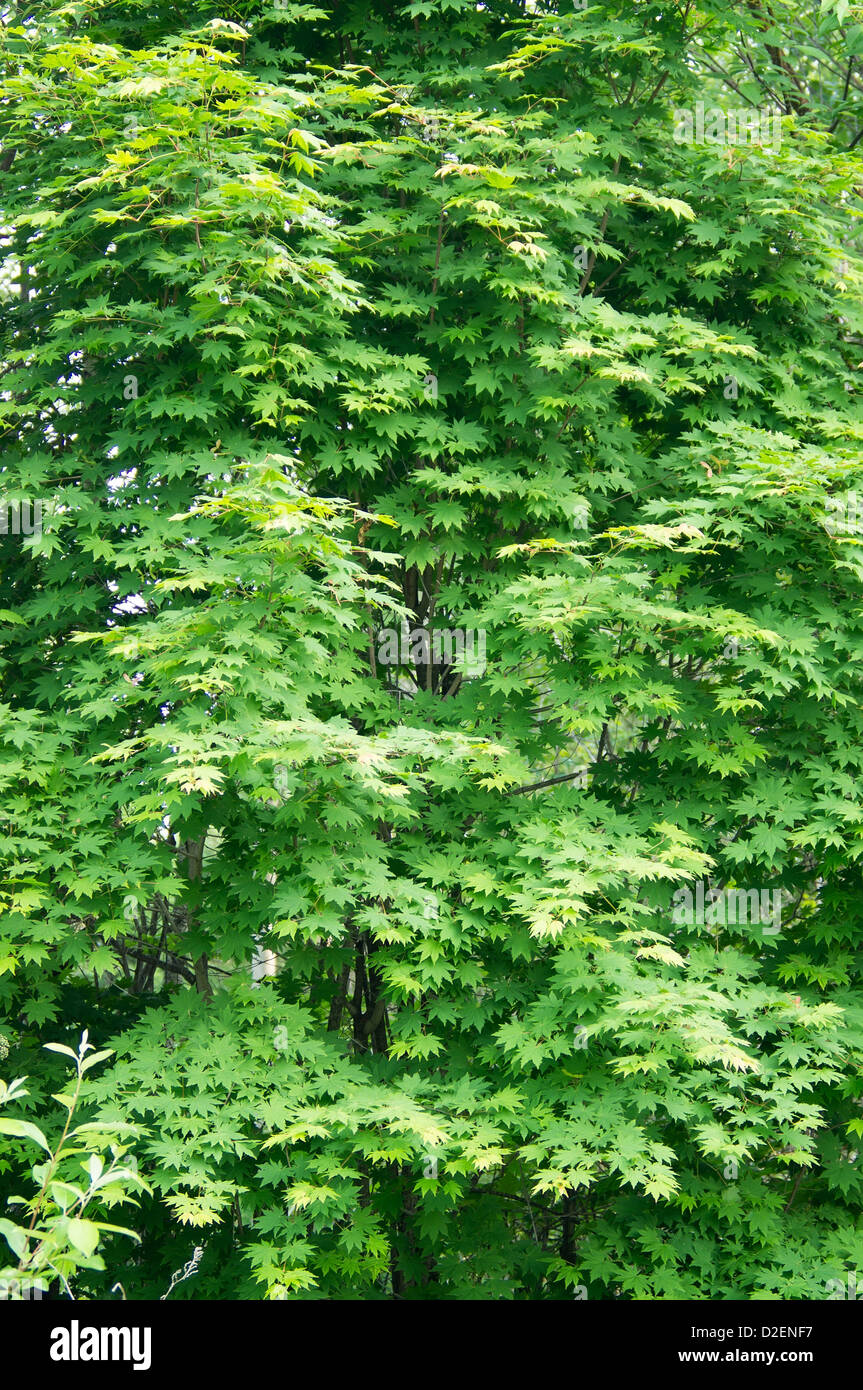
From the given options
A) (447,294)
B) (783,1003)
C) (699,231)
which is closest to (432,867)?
(783,1003)

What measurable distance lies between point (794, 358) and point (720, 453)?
3.64 feet

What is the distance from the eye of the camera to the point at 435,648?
8.12 m

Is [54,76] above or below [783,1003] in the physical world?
above

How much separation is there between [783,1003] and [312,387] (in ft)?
14.6

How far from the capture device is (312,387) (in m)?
7.50

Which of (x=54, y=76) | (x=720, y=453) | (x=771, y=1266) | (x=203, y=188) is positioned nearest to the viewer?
(x=771, y=1266)

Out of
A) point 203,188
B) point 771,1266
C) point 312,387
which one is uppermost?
point 203,188

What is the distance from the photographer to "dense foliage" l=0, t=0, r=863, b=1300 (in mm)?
6262

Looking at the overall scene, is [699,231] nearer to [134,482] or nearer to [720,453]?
[720,453]

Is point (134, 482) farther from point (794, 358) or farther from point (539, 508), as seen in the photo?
point (794, 358)

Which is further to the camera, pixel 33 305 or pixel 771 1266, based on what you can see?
pixel 33 305

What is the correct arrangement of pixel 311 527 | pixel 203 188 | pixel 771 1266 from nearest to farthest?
pixel 311 527 → pixel 771 1266 → pixel 203 188

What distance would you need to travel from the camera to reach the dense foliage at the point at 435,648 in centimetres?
626

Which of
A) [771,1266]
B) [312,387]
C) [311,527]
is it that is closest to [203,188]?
[312,387]
